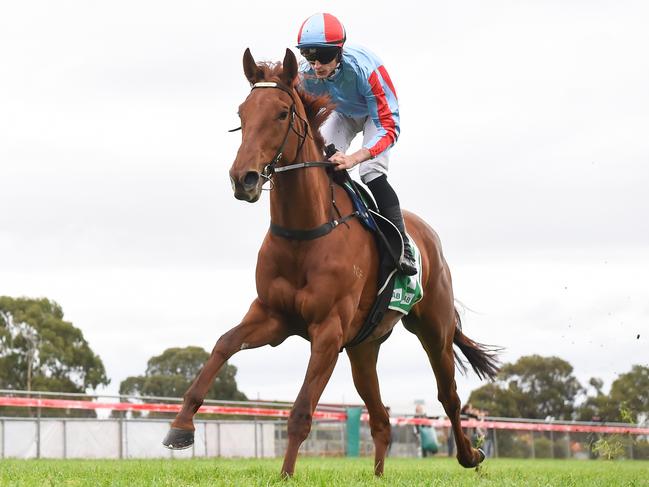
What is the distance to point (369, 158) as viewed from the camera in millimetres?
8039

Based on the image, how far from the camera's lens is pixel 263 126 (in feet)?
22.3

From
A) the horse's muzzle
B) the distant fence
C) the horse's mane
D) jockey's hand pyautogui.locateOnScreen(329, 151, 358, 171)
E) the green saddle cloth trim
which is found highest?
the horse's mane

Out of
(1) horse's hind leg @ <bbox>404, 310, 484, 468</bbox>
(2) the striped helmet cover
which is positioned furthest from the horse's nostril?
(1) horse's hind leg @ <bbox>404, 310, 484, 468</bbox>

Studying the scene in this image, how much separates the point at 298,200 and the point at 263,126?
729 millimetres

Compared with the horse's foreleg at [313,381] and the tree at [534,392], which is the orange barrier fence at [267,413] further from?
the tree at [534,392]

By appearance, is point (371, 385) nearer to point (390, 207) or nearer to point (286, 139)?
point (390, 207)

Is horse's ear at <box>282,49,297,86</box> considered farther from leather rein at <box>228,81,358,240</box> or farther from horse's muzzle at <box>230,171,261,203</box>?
horse's muzzle at <box>230,171,261,203</box>

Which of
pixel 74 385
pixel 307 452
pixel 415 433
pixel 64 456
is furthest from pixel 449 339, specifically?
pixel 74 385

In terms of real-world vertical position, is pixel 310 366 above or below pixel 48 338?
below

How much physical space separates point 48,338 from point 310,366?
45574mm

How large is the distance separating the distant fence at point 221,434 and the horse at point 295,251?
5.79m

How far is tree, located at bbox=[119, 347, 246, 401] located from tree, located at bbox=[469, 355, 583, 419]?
1407cm

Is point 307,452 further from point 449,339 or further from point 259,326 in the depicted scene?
point 259,326

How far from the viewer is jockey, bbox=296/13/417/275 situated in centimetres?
762
